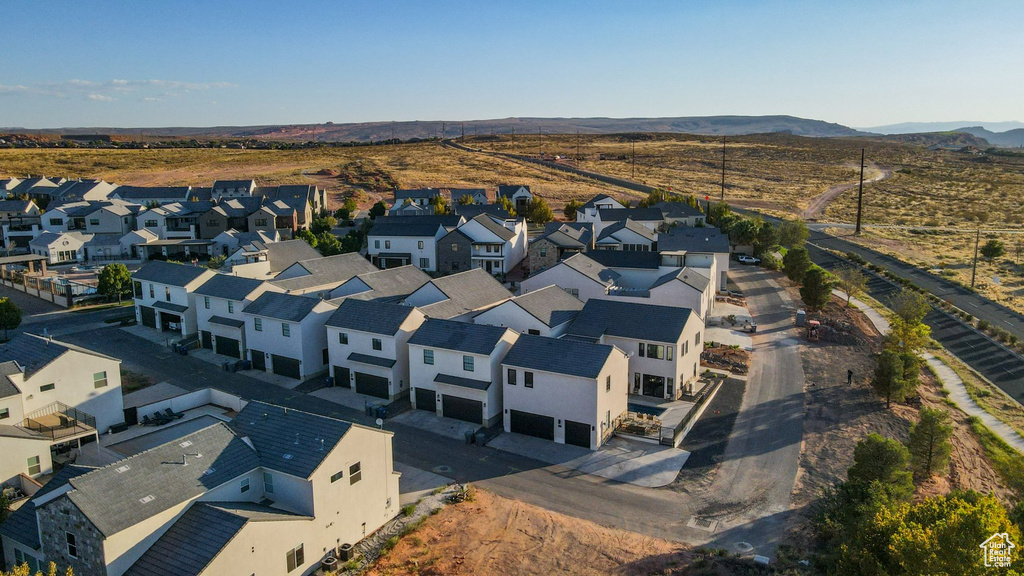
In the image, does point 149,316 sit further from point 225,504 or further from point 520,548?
point 520,548

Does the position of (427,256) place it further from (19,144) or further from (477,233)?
(19,144)

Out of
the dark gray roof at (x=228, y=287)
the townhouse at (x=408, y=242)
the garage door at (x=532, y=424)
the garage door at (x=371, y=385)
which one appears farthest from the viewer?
the townhouse at (x=408, y=242)

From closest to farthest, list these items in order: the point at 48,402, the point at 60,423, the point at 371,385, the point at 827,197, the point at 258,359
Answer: the point at 60,423
the point at 48,402
the point at 371,385
the point at 258,359
the point at 827,197

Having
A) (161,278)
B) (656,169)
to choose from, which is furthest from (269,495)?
(656,169)

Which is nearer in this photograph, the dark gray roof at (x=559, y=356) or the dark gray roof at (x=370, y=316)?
the dark gray roof at (x=559, y=356)

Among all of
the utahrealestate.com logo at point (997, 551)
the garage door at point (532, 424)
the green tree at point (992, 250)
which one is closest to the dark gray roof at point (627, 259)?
the garage door at point (532, 424)

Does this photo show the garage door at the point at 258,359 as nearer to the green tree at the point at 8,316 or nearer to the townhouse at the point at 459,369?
the townhouse at the point at 459,369

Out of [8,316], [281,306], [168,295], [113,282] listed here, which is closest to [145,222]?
[113,282]
